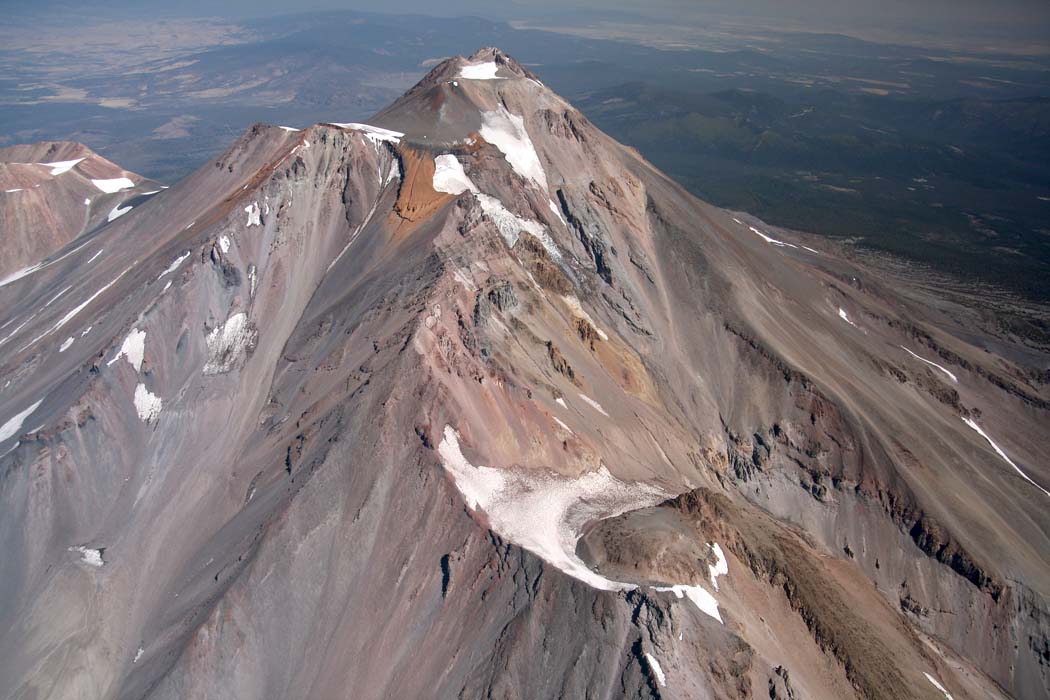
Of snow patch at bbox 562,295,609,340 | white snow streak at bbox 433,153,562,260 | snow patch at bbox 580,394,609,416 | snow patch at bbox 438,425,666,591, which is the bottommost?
snow patch at bbox 580,394,609,416

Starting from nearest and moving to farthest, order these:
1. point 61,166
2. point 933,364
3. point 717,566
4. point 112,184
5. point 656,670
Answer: point 656,670, point 717,566, point 933,364, point 61,166, point 112,184

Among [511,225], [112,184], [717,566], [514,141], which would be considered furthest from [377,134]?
[112,184]

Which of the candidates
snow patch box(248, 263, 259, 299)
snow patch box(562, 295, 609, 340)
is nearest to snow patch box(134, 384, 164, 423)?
snow patch box(248, 263, 259, 299)

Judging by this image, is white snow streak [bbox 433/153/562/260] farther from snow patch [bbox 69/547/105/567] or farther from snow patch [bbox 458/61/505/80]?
snow patch [bbox 69/547/105/567]

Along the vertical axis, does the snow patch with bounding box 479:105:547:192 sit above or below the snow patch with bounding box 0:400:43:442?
above

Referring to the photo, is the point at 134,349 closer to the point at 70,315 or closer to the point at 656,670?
the point at 70,315

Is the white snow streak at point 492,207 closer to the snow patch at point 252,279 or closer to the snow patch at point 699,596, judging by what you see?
the snow patch at point 252,279
